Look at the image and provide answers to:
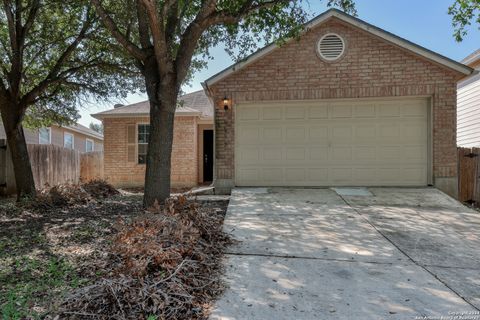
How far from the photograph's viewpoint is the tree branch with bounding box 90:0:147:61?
5555 millimetres

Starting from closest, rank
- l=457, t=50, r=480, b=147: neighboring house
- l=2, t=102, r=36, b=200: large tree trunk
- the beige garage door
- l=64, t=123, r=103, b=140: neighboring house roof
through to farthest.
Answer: l=2, t=102, r=36, b=200: large tree trunk < the beige garage door < l=457, t=50, r=480, b=147: neighboring house < l=64, t=123, r=103, b=140: neighboring house roof

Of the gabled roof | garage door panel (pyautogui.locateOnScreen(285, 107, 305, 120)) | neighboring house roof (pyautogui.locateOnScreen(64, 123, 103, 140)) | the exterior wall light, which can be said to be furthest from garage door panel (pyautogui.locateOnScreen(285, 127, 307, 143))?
neighboring house roof (pyautogui.locateOnScreen(64, 123, 103, 140))

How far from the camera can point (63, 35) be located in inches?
347

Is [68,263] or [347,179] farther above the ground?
[347,179]

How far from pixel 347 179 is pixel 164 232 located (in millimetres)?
6620

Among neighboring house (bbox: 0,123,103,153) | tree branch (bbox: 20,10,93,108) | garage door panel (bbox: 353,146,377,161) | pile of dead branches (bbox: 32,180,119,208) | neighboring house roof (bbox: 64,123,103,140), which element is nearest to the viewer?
pile of dead branches (bbox: 32,180,119,208)

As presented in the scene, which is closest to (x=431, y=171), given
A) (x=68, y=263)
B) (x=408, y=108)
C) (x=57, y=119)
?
(x=408, y=108)

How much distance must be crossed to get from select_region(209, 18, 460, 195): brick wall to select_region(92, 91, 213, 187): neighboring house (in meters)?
4.31

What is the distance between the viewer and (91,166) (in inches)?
579

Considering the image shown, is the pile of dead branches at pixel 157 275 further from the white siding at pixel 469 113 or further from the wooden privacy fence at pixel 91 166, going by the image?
the white siding at pixel 469 113

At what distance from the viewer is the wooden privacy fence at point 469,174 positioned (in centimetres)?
888

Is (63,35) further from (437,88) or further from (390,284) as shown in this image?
(437,88)

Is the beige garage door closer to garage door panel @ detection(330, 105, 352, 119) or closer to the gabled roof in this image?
garage door panel @ detection(330, 105, 352, 119)

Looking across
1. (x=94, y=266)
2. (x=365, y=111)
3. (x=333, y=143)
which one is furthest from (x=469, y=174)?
(x=94, y=266)
